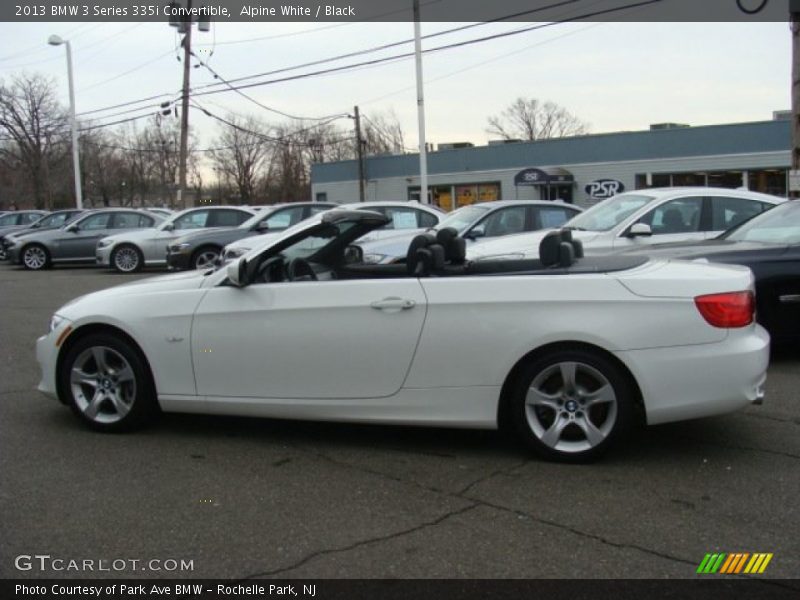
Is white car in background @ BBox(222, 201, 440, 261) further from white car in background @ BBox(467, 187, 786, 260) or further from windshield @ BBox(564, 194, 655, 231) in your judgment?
white car in background @ BBox(467, 187, 786, 260)

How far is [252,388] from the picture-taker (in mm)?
4840

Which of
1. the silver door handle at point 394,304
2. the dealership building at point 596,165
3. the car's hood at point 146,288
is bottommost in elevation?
the silver door handle at point 394,304

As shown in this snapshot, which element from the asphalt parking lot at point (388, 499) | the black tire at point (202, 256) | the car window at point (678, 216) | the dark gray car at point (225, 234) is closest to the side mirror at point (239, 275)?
the asphalt parking lot at point (388, 499)

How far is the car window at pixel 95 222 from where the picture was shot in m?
19.9

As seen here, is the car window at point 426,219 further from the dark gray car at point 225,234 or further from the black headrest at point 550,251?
the black headrest at point 550,251

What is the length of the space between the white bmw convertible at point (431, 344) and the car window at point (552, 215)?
20.7 ft

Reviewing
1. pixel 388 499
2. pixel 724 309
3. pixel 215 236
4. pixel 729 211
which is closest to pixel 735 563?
pixel 724 309

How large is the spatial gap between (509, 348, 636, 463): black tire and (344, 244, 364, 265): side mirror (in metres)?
1.63

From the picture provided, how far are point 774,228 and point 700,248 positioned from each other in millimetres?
884

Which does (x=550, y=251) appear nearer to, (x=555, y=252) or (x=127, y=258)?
(x=555, y=252)

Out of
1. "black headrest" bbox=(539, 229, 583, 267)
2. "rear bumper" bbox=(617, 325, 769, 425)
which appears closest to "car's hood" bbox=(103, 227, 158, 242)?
"black headrest" bbox=(539, 229, 583, 267)

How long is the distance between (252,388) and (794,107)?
33.5 feet

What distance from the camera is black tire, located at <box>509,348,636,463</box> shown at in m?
4.37
